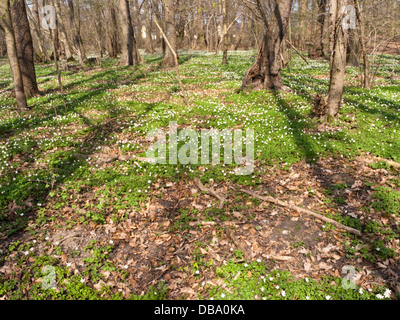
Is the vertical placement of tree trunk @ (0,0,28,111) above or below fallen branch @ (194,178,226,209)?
above

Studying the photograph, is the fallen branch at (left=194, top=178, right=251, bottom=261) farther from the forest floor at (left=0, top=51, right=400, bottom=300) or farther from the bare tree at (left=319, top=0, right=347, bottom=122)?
the bare tree at (left=319, top=0, right=347, bottom=122)

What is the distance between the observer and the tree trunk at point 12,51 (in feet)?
33.9

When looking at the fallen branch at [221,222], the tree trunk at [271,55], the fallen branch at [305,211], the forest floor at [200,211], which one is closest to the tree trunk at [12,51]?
A: the forest floor at [200,211]

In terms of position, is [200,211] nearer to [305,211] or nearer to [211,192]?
[211,192]

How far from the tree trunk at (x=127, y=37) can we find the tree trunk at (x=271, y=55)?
52.2 ft

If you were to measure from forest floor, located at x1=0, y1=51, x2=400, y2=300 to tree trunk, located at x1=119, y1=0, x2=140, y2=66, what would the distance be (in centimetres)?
1637

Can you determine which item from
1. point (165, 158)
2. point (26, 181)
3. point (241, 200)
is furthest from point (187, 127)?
point (26, 181)

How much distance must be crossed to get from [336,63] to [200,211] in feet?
22.4

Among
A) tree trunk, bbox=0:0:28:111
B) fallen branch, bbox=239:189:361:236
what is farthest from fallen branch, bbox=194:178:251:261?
tree trunk, bbox=0:0:28:111

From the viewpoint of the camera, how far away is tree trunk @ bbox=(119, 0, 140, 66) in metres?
23.6

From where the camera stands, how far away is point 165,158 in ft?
25.3

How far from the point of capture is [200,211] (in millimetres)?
5895
